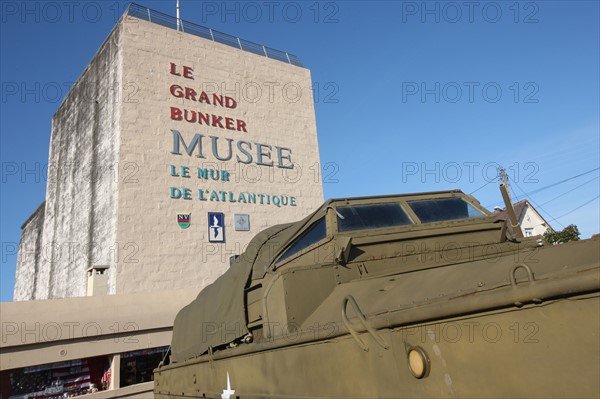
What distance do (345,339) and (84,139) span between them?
20652 millimetres

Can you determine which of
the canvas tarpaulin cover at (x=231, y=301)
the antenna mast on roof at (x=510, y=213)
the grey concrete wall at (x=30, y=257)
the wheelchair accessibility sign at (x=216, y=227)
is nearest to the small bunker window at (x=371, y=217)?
the canvas tarpaulin cover at (x=231, y=301)

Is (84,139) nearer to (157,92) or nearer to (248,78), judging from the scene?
(157,92)

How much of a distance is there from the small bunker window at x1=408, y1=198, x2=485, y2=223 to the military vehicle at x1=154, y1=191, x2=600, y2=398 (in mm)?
15

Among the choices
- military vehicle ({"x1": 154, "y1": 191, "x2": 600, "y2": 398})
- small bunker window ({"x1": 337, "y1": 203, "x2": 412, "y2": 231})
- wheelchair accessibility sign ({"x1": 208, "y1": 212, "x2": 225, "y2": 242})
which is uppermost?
wheelchair accessibility sign ({"x1": 208, "y1": 212, "x2": 225, "y2": 242})

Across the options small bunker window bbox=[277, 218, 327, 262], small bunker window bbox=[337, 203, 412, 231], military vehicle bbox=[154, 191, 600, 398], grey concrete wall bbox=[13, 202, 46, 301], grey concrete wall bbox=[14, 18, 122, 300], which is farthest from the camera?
grey concrete wall bbox=[13, 202, 46, 301]

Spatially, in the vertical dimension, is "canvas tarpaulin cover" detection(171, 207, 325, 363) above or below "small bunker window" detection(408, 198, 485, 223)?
below

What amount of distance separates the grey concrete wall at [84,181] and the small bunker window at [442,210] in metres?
13.4

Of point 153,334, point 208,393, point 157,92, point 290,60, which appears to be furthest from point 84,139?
point 208,393

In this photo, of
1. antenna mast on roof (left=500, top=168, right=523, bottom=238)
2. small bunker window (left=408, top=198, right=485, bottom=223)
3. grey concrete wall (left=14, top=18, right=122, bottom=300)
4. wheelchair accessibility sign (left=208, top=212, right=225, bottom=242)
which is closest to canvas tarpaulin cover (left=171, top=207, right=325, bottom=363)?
small bunker window (left=408, top=198, right=485, bottom=223)

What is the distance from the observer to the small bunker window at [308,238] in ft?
15.0

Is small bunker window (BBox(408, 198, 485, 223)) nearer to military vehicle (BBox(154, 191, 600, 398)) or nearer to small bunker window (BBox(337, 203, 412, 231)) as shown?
military vehicle (BBox(154, 191, 600, 398))

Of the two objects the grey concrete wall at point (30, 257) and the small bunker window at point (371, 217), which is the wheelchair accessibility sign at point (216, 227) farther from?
the small bunker window at point (371, 217)

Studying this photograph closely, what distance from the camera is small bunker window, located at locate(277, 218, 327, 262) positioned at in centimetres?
457

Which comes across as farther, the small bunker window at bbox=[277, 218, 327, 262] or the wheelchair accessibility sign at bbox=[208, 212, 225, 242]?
the wheelchair accessibility sign at bbox=[208, 212, 225, 242]
